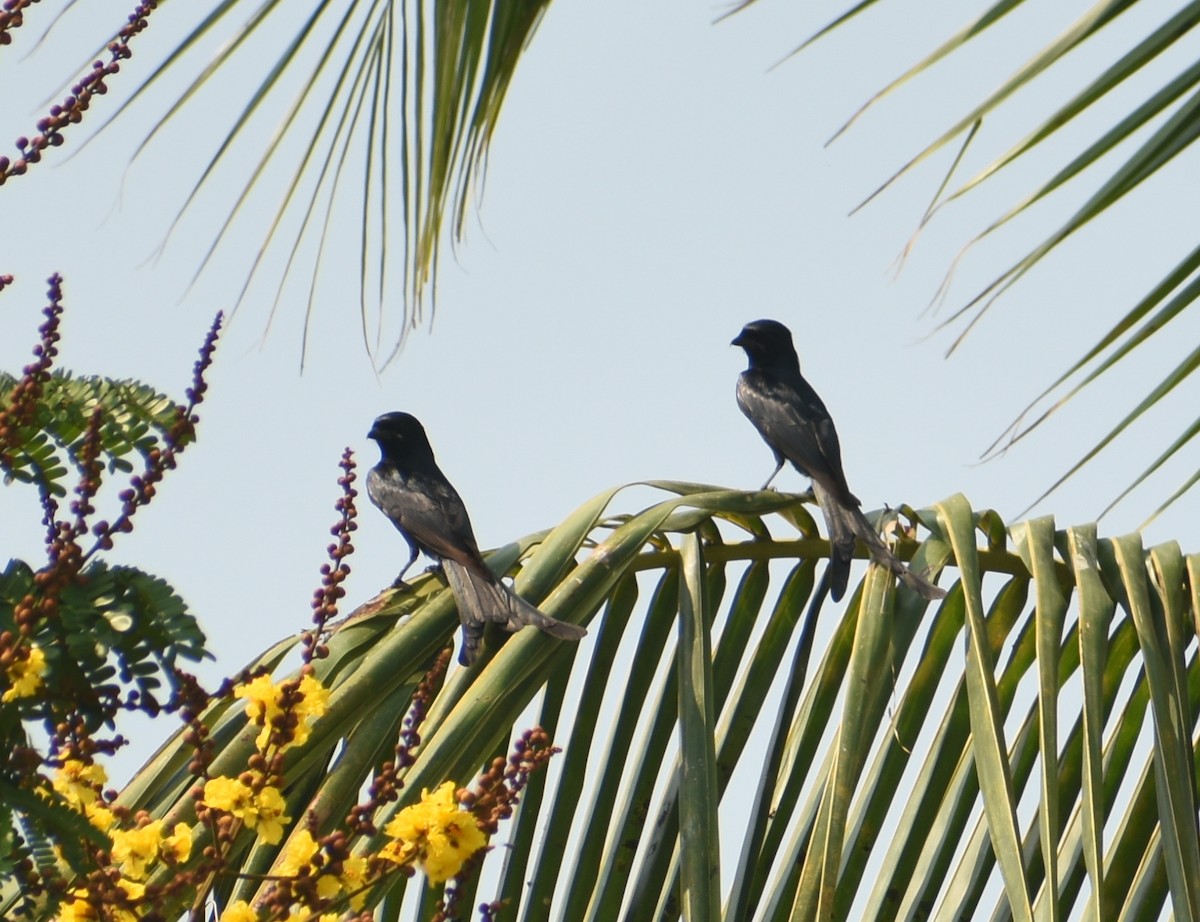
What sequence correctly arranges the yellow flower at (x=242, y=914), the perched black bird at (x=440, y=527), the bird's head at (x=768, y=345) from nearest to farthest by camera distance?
the yellow flower at (x=242, y=914), the perched black bird at (x=440, y=527), the bird's head at (x=768, y=345)

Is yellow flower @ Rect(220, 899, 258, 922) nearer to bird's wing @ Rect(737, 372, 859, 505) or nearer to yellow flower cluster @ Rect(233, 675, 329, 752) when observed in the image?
yellow flower cluster @ Rect(233, 675, 329, 752)

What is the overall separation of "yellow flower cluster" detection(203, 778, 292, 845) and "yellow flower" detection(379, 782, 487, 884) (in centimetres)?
14

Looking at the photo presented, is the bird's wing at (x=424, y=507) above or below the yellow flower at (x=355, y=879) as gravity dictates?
above

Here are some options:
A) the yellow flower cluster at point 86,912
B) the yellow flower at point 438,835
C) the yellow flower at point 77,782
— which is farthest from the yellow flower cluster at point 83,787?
the yellow flower at point 438,835

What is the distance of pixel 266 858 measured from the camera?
2.69 metres

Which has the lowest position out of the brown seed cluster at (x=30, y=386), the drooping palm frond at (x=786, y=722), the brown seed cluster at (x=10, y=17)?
the drooping palm frond at (x=786, y=722)

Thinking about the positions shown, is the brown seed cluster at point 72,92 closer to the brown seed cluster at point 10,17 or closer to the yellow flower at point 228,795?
the brown seed cluster at point 10,17

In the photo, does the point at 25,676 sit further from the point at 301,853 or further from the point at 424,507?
the point at 424,507

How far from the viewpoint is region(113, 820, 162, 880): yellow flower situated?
6.57ft

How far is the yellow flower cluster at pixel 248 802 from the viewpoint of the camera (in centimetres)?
197

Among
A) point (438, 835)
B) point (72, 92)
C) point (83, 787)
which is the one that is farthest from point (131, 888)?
point (72, 92)

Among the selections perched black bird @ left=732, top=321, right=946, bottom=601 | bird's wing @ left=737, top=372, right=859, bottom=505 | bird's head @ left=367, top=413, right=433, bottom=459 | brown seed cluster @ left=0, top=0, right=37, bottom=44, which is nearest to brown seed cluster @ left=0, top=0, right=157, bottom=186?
brown seed cluster @ left=0, top=0, right=37, bottom=44

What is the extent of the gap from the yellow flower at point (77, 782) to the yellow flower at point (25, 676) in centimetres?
16

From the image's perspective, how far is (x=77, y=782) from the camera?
6.69ft
